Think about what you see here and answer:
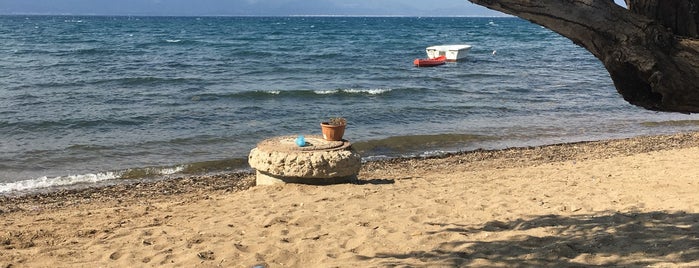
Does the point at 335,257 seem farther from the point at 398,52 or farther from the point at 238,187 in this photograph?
the point at 398,52

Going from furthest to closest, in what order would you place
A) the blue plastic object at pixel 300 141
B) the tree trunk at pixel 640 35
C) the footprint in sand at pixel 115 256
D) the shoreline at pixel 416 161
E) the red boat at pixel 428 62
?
the red boat at pixel 428 62 → the shoreline at pixel 416 161 → the blue plastic object at pixel 300 141 → the footprint in sand at pixel 115 256 → the tree trunk at pixel 640 35

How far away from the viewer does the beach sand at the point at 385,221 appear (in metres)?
5.37

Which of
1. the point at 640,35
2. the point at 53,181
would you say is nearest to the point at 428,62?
the point at 53,181

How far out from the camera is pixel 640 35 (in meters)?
2.96

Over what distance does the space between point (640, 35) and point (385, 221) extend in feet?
13.0

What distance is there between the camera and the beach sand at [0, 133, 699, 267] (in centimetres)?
537

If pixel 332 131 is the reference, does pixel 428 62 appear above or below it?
below

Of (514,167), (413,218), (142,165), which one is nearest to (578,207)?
(413,218)

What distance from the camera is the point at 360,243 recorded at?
229 inches

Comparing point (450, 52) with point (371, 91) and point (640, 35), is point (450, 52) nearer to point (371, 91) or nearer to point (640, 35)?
point (371, 91)

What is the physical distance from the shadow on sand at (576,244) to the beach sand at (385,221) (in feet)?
0.05

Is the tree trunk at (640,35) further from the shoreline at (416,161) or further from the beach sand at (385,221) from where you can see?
the shoreline at (416,161)

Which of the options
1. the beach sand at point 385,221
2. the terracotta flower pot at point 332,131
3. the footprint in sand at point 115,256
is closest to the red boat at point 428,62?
the beach sand at point 385,221

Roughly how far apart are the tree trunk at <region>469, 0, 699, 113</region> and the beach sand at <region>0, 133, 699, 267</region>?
2.33 meters
